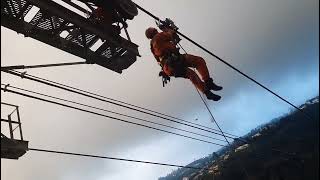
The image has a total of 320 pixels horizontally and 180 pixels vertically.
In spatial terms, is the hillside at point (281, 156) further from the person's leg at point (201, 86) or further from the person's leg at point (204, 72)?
the person's leg at point (204, 72)

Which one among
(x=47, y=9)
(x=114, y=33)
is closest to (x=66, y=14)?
(x=47, y=9)

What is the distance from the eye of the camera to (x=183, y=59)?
402 inches

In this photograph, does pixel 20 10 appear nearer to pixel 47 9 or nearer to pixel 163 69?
pixel 47 9

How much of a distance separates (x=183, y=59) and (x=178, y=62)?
0.16 metres

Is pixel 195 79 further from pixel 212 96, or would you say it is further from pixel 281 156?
pixel 281 156

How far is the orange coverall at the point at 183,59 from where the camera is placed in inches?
389

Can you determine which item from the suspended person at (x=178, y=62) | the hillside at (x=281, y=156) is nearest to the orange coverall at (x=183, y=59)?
the suspended person at (x=178, y=62)

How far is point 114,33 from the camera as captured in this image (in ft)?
30.9

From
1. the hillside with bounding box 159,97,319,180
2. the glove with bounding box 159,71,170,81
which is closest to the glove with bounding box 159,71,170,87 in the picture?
the glove with bounding box 159,71,170,81

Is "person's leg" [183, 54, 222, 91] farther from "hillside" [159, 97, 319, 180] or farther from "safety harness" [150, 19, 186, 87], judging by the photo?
"hillside" [159, 97, 319, 180]

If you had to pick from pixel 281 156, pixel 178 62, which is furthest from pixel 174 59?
pixel 281 156

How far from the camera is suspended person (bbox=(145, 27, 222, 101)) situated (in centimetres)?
987

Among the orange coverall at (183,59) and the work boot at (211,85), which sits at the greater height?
the orange coverall at (183,59)

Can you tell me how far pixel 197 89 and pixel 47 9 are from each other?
4.01 meters
